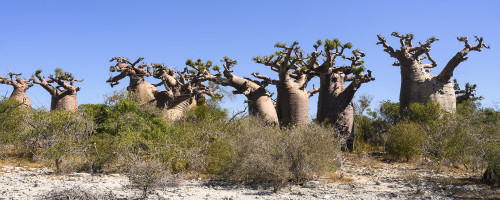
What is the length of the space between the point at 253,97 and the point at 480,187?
9.46 metres

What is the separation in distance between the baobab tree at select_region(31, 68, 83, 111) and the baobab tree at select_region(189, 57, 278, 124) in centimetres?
834

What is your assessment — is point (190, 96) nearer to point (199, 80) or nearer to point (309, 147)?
point (199, 80)

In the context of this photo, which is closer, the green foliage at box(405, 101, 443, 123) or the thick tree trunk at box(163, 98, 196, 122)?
the green foliage at box(405, 101, 443, 123)

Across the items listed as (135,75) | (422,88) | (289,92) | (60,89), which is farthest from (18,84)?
(422,88)

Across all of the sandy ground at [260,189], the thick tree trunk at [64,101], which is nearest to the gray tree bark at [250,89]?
the sandy ground at [260,189]

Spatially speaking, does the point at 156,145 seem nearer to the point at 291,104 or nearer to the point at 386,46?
the point at 291,104

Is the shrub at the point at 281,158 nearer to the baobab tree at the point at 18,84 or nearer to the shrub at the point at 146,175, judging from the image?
the shrub at the point at 146,175

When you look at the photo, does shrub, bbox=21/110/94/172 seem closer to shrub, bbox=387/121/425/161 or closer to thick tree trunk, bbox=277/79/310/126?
thick tree trunk, bbox=277/79/310/126

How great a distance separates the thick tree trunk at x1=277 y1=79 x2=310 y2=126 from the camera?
53.7 feet

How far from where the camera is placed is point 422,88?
53.6 ft

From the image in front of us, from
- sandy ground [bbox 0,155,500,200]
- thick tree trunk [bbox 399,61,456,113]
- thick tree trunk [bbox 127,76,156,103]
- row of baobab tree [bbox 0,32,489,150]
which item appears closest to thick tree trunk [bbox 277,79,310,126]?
row of baobab tree [bbox 0,32,489,150]

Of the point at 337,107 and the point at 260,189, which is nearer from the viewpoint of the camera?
the point at 260,189

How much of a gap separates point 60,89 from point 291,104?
1231 centimetres

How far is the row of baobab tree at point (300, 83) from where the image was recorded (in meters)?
15.9
